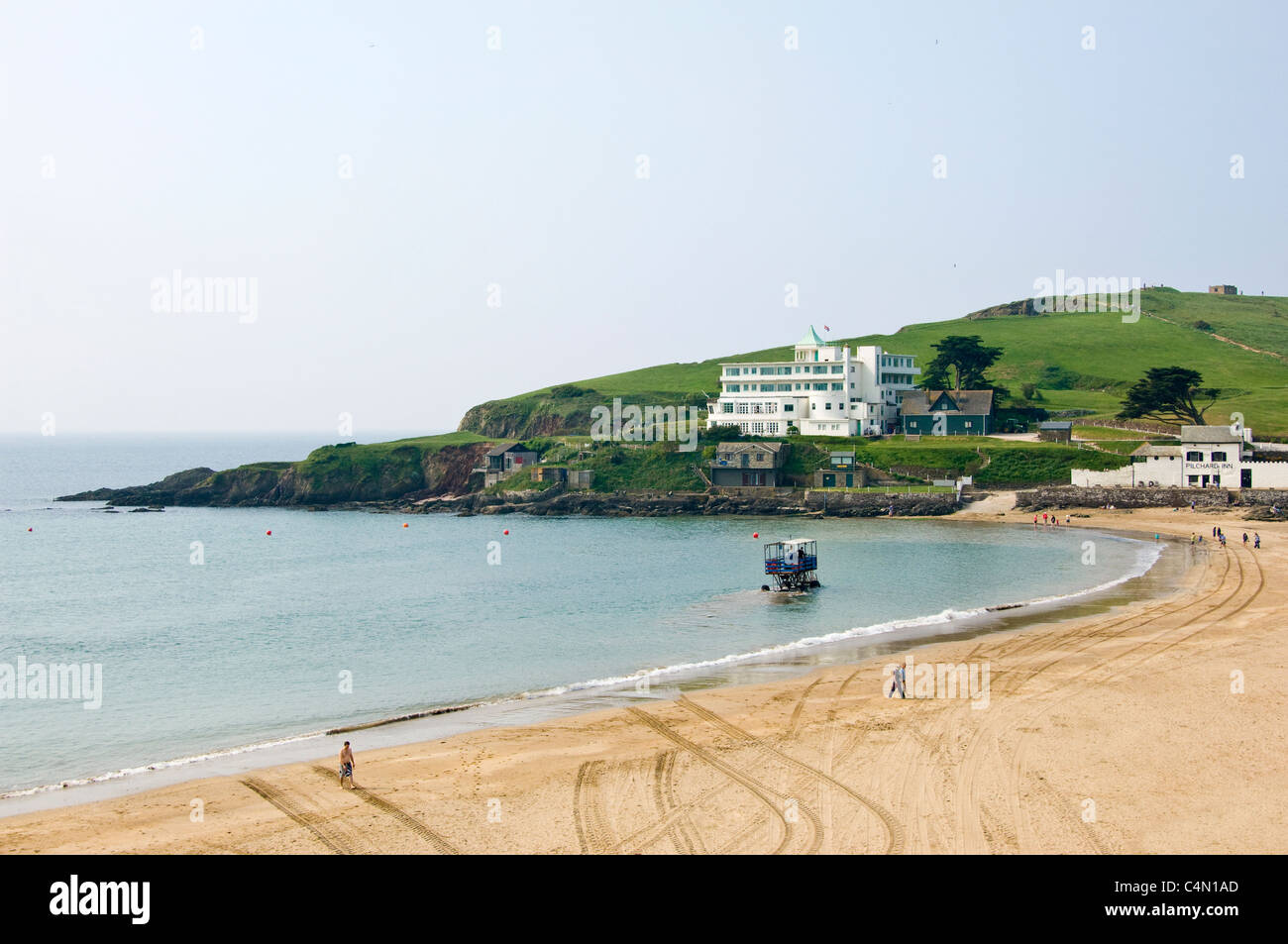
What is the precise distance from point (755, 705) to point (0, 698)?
2733 centimetres

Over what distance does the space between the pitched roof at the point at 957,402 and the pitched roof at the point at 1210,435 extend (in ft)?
91.4

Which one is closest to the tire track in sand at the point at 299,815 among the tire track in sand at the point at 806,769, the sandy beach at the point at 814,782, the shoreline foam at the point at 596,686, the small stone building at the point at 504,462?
the sandy beach at the point at 814,782

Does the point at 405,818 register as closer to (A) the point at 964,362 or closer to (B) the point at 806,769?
(B) the point at 806,769

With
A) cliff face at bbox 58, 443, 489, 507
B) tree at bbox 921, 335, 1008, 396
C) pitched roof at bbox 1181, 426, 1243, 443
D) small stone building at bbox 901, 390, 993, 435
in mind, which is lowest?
cliff face at bbox 58, 443, 489, 507

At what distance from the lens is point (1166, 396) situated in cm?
11012

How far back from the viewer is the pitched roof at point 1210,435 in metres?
91.7

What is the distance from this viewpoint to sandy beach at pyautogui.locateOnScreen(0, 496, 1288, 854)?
20938 millimetres

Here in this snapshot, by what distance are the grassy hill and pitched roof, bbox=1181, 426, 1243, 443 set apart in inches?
1263

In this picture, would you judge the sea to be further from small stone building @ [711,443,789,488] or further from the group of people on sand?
small stone building @ [711,443,789,488]

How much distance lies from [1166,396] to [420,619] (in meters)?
91.4

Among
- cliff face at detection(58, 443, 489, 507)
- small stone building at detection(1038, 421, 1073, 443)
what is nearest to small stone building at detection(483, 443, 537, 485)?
cliff face at detection(58, 443, 489, 507)

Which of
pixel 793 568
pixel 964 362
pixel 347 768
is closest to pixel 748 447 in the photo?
pixel 964 362
